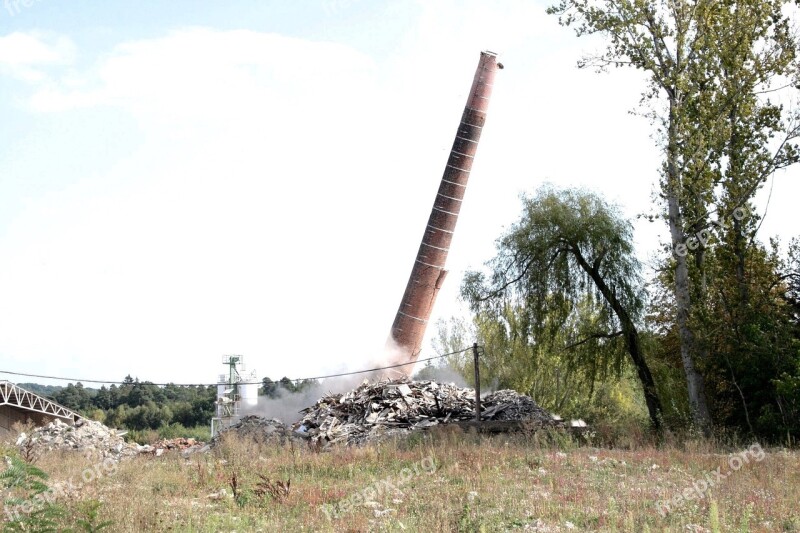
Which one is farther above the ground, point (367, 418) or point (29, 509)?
point (367, 418)

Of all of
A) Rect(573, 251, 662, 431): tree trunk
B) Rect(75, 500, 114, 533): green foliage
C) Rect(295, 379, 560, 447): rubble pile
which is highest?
Rect(573, 251, 662, 431): tree trunk

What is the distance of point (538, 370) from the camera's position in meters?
36.0

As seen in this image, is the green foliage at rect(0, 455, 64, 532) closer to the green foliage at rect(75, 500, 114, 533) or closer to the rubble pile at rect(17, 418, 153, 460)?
the green foliage at rect(75, 500, 114, 533)

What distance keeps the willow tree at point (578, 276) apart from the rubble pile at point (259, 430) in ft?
28.3

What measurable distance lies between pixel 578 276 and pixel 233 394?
95.4 feet

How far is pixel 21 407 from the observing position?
4381cm

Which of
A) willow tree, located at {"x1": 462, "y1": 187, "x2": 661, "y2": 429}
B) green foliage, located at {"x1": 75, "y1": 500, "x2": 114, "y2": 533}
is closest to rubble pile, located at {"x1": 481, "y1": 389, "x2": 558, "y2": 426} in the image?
willow tree, located at {"x1": 462, "y1": 187, "x2": 661, "y2": 429}

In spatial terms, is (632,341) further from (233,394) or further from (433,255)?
(233,394)

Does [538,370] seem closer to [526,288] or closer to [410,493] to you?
[526,288]

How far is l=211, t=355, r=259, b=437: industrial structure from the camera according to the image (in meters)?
43.1

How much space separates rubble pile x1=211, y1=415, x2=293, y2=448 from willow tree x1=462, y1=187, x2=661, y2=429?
8633 mm

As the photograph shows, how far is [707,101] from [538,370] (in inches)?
655

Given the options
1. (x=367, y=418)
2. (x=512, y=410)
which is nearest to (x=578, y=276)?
(x=512, y=410)

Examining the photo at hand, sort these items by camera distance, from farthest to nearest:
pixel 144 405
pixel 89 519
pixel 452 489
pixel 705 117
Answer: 1. pixel 144 405
2. pixel 705 117
3. pixel 452 489
4. pixel 89 519
